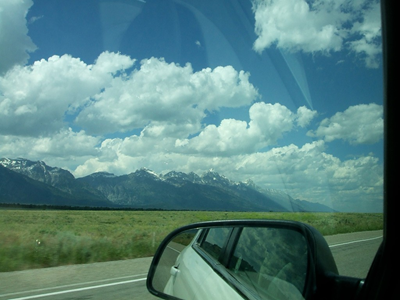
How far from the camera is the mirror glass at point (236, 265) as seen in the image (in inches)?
82.3

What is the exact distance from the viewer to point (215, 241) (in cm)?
376

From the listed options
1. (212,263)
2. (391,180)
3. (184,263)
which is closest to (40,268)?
(184,263)

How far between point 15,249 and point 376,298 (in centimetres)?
1326

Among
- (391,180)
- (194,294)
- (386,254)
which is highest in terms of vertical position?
(391,180)

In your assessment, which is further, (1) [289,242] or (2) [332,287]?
(1) [289,242]

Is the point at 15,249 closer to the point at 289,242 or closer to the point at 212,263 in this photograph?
the point at 212,263

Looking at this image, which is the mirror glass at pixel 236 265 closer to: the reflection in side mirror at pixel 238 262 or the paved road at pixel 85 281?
the reflection in side mirror at pixel 238 262

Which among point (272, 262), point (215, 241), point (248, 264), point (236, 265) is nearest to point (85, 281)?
point (215, 241)

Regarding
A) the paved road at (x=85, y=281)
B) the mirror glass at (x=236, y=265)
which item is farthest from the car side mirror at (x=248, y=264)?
the paved road at (x=85, y=281)

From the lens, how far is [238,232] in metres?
3.18

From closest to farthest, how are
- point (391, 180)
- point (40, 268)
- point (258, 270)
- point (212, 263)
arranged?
1. point (391, 180)
2. point (258, 270)
3. point (212, 263)
4. point (40, 268)

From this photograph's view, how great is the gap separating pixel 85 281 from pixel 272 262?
26.6 ft

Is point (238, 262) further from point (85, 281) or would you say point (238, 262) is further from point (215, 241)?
point (85, 281)

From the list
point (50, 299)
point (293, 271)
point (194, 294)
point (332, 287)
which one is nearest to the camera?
point (332, 287)
